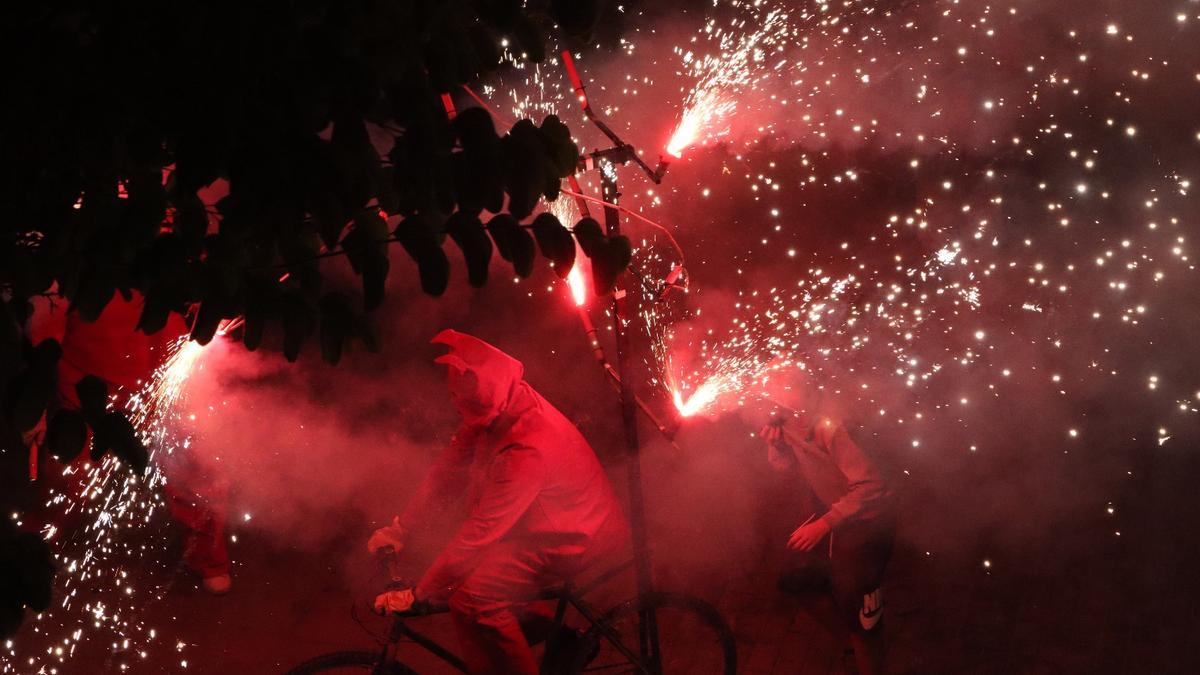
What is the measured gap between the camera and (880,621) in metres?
4.76

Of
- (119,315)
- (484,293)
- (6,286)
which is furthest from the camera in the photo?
(484,293)

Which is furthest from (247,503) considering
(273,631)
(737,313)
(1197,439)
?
(1197,439)

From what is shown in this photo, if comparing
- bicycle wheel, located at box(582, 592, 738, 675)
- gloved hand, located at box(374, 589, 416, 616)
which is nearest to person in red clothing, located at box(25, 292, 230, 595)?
gloved hand, located at box(374, 589, 416, 616)

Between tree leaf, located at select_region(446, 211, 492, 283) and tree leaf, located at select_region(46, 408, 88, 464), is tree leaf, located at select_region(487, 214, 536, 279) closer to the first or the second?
tree leaf, located at select_region(446, 211, 492, 283)

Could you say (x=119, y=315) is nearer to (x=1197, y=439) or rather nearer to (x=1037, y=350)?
(x=1037, y=350)

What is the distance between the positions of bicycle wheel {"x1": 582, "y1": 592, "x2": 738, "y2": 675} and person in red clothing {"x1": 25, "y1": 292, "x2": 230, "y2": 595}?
3.13m

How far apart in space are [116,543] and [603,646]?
467cm

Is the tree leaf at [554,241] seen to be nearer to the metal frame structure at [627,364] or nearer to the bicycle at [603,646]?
the metal frame structure at [627,364]

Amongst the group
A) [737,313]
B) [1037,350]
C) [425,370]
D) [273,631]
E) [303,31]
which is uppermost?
[425,370]

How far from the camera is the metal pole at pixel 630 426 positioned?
4227mm

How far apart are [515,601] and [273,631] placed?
2760 millimetres

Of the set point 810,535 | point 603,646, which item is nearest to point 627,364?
point 810,535

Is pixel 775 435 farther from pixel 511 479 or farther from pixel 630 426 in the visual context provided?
pixel 511 479

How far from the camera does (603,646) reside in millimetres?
5461
